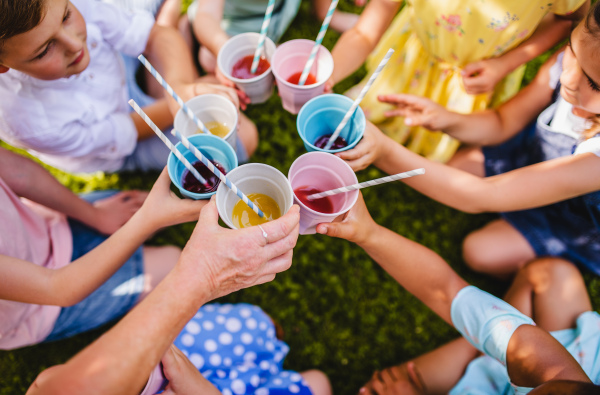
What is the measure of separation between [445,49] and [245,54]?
1.10 meters

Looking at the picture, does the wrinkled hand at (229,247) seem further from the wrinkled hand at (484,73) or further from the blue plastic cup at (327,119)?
the wrinkled hand at (484,73)

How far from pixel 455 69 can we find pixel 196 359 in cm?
213

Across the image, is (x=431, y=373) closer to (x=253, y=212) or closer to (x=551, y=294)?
(x=551, y=294)

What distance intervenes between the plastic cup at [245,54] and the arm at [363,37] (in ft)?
1.55

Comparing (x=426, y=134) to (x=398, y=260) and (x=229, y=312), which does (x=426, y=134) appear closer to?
(x=398, y=260)

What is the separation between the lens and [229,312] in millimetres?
1954

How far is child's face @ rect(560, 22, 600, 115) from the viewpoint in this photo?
145 cm

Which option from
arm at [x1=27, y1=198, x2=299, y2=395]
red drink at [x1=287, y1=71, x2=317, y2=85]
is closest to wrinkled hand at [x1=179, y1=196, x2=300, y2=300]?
arm at [x1=27, y1=198, x2=299, y2=395]

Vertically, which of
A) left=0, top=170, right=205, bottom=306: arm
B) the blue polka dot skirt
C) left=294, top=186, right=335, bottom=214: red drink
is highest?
left=294, top=186, right=335, bottom=214: red drink

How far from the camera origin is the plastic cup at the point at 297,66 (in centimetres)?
163

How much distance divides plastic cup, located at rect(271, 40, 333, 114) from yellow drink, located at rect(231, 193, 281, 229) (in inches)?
19.3

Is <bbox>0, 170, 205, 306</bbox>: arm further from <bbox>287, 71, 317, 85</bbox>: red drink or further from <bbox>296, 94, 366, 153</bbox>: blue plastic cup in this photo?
<bbox>287, 71, 317, 85</bbox>: red drink

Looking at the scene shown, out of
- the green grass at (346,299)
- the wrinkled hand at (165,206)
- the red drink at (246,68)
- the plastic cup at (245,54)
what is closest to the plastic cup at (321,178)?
the wrinkled hand at (165,206)

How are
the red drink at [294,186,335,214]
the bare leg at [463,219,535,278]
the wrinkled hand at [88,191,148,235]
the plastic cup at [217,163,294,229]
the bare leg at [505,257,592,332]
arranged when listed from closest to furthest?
the plastic cup at [217,163,294,229], the red drink at [294,186,335,214], the bare leg at [505,257,592,332], the wrinkled hand at [88,191,148,235], the bare leg at [463,219,535,278]
